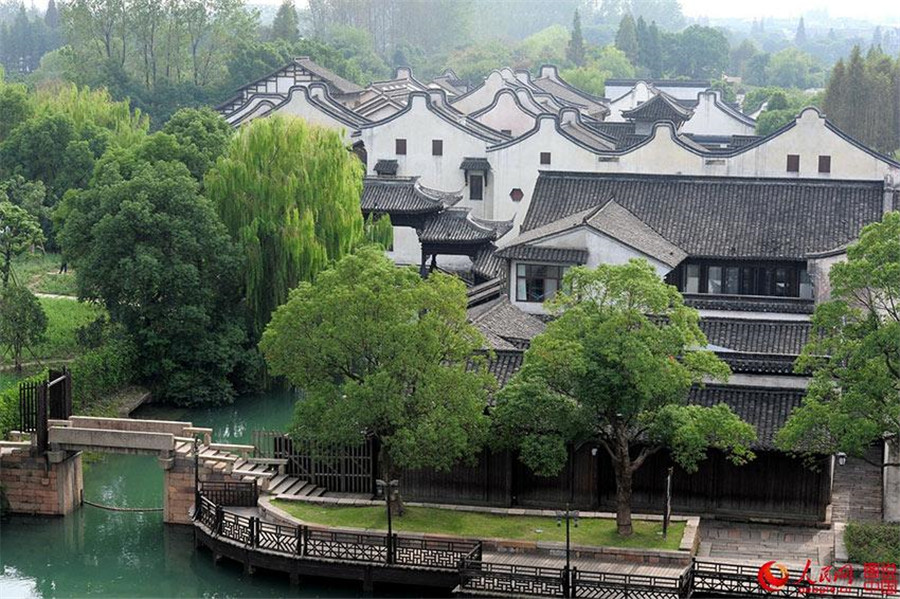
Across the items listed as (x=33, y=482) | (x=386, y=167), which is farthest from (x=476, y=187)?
(x=33, y=482)

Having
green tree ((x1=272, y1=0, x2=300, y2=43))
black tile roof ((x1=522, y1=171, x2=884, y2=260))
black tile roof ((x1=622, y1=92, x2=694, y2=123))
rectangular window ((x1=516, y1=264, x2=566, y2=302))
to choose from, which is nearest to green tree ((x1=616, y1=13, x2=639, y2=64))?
green tree ((x1=272, y1=0, x2=300, y2=43))

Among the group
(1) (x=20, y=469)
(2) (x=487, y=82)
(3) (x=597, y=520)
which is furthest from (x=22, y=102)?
(3) (x=597, y=520)

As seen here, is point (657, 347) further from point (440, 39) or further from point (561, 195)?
point (440, 39)

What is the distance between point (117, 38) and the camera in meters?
90.9

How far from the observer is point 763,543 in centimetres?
2636

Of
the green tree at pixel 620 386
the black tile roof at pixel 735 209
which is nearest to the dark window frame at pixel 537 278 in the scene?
the black tile roof at pixel 735 209

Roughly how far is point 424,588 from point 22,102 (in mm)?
39570

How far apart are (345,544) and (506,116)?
1550 inches

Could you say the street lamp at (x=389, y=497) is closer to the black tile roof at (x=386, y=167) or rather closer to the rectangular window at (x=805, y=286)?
the rectangular window at (x=805, y=286)

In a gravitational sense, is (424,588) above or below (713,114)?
below

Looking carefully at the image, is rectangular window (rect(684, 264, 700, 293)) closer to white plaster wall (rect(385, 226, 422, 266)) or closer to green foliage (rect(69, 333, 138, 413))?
green foliage (rect(69, 333, 138, 413))

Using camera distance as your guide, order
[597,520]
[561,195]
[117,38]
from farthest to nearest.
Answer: [117,38]
[561,195]
[597,520]

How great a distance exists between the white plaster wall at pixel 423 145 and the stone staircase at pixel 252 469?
86.3ft

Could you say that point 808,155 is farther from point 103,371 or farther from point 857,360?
point 857,360
